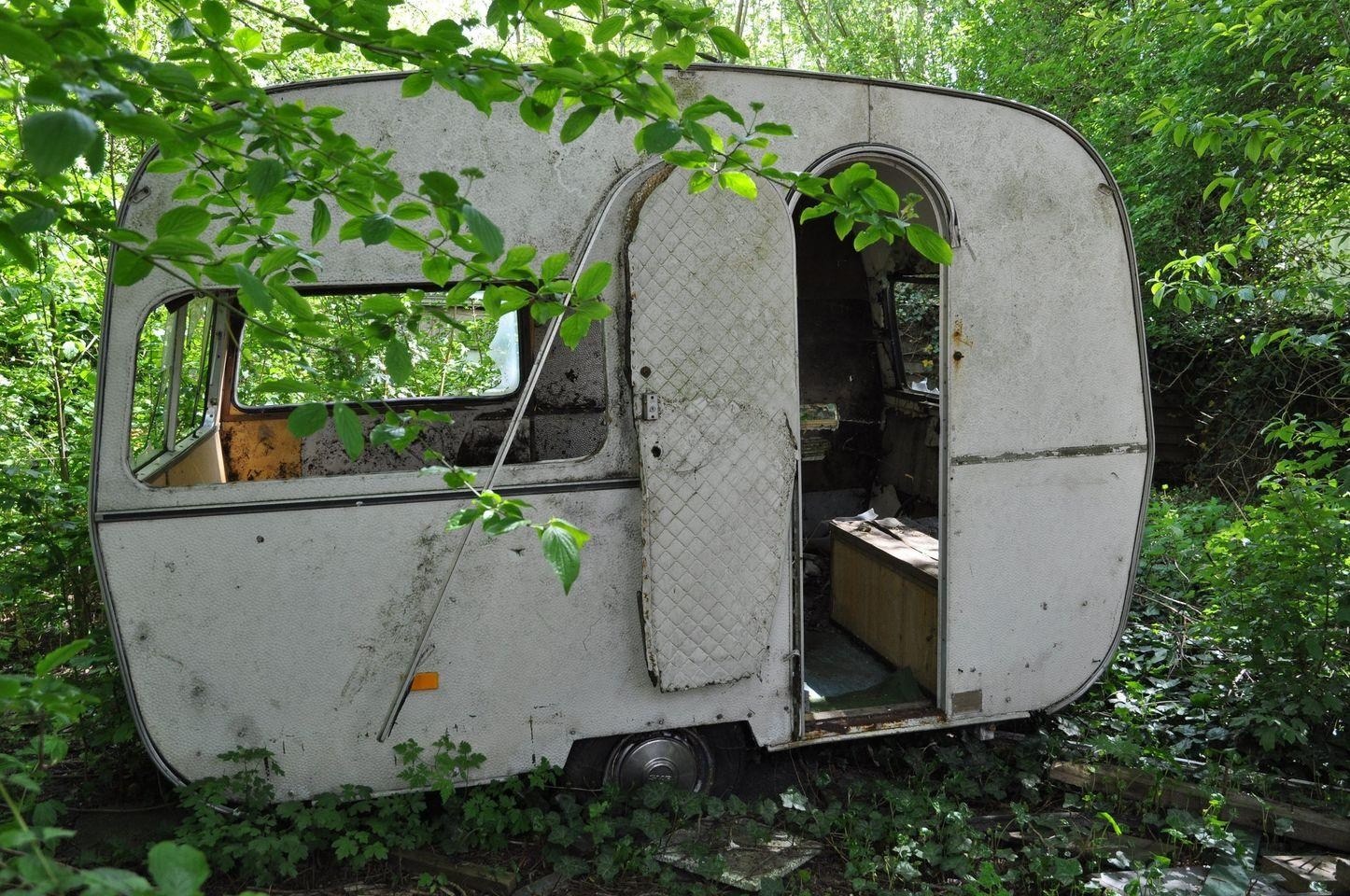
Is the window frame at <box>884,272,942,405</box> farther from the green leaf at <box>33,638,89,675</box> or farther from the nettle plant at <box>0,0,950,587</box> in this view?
the green leaf at <box>33,638,89,675</box>

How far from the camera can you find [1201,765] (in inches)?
163

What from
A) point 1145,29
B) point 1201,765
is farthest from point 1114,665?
point 1145,29

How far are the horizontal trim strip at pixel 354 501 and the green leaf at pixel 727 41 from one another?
1.55 meters

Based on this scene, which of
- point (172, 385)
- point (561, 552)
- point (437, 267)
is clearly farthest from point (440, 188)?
point (172, 385)

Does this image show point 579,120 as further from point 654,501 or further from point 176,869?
point 176,869

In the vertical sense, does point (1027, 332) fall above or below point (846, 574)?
above

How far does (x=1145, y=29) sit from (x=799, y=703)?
7061mm

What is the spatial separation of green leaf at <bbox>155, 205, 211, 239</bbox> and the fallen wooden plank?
3795 millimetres

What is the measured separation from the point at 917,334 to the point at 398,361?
502 centimetres

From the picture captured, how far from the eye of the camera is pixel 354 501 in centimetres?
332

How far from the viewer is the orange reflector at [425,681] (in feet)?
11.2

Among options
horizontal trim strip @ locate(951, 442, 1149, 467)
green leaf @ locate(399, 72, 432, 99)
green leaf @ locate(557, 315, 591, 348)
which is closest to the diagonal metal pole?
green leaf @ locate(557, 315, 591, 348)

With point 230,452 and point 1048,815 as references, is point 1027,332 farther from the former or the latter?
point 230,452

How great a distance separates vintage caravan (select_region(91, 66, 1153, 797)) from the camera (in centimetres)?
327
